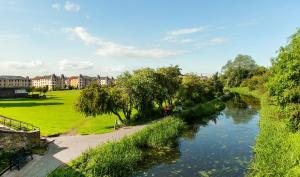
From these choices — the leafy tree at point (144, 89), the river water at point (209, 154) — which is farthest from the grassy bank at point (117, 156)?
the leafy tree at point (144, 89)

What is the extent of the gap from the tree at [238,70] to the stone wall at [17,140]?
129 metres

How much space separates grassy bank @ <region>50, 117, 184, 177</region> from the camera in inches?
843

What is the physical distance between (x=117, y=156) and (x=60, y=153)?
6.29m

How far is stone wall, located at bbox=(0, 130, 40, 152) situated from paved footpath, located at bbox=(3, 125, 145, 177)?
6.31 ft

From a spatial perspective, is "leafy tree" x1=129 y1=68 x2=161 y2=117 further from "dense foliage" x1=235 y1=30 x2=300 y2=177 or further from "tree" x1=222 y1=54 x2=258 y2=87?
"tree" x1=222 y1=54 x2=258 y2=87

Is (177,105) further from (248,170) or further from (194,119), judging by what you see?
(248,170)

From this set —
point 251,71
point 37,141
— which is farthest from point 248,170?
point 251,71

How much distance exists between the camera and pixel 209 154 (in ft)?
96.3

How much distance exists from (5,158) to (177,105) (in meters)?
42.7

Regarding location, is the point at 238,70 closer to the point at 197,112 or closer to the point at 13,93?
the point at 197,112

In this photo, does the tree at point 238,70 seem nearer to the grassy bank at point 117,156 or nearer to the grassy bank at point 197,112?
the grassy bank at point 197,112

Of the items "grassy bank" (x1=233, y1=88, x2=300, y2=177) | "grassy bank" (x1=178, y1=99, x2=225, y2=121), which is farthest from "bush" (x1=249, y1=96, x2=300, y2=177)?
"grassy bank" (x1=178, y1=99, x2=225, y2=121)

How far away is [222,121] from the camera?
5128 centimetres

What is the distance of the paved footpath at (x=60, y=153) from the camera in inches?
852
